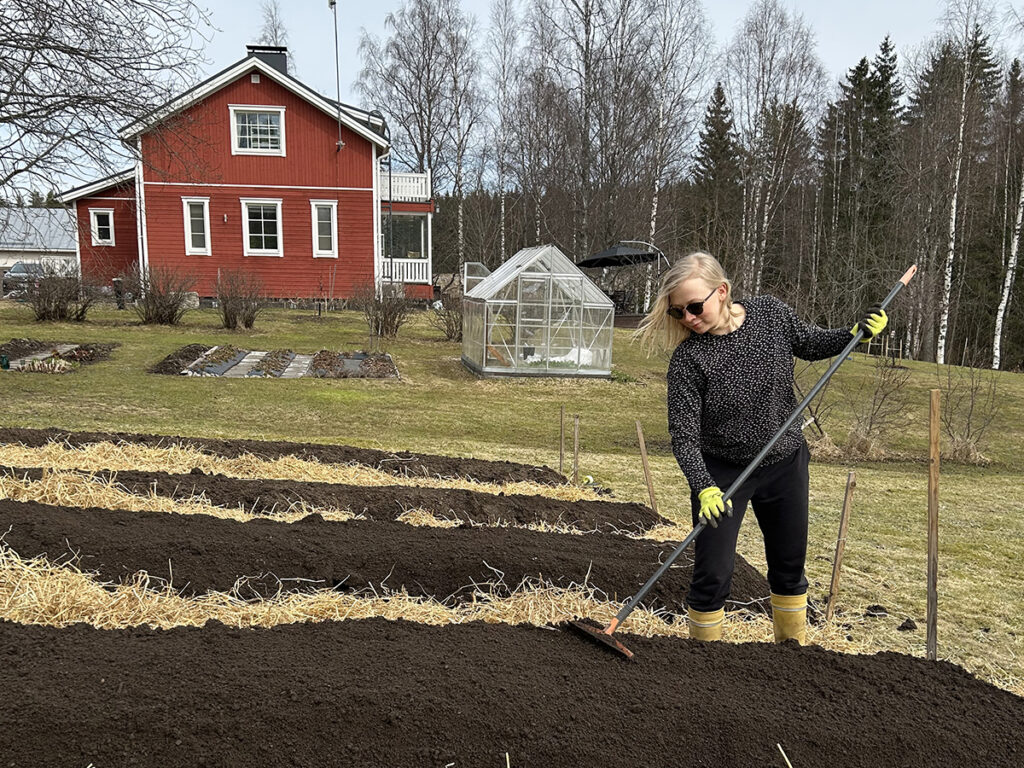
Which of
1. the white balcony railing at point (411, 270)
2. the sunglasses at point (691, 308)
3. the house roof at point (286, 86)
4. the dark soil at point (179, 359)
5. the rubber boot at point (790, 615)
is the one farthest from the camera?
the white balcony railing at point (411, 270)

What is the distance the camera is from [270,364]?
1384 centimetres

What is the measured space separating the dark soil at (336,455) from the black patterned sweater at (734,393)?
4.08 metres

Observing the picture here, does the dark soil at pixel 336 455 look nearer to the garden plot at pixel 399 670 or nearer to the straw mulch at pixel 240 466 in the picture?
the straw mulch at pixel 240 466

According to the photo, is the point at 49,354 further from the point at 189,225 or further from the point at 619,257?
the point at 619,257

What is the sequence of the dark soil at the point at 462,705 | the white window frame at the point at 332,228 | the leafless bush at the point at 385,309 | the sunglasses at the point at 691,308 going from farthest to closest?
the white window frame at the point at 332,228
the leafless bush at the point at 385,309
the sunglasses at the point at 691,308
the dark soil at the point at 462,705

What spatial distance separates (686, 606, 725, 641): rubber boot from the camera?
2.93 meters

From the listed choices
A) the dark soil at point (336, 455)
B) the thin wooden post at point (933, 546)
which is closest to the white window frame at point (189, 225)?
the dark soil at point (336, 455)

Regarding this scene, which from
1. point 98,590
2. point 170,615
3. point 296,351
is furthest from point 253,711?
point 296,351

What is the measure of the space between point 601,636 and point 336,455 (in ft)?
15.9

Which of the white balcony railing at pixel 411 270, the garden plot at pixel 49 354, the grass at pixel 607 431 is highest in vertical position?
the white balcony railing at pixel 411 270

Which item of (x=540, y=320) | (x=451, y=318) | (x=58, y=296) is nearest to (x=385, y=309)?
(x=451, y=318)

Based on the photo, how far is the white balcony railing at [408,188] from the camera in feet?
84.4

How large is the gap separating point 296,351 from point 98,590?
12.8 m

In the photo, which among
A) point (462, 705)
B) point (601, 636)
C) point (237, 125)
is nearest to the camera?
point (462, 705)
